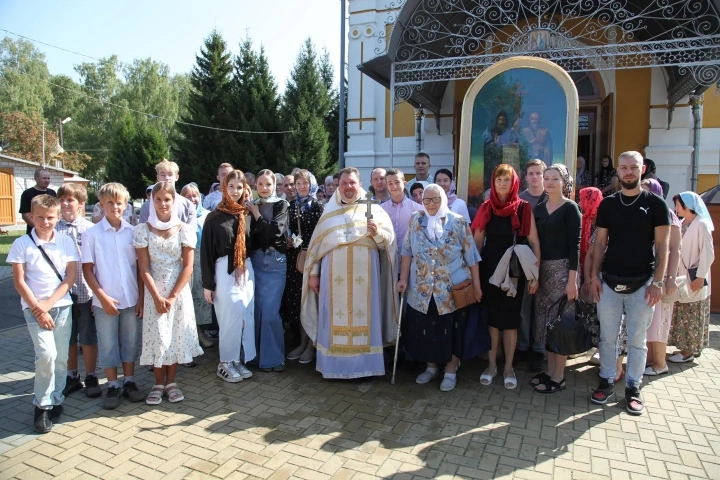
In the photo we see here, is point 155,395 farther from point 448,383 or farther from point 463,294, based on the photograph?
point 463,294

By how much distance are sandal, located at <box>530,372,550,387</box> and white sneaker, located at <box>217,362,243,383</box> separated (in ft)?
8.65

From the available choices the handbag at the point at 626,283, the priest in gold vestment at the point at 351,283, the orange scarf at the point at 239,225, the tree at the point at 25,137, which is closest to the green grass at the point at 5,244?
the orange scarf at the point at 239,225

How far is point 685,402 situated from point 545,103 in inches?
155

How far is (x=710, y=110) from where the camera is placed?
8.98 meters

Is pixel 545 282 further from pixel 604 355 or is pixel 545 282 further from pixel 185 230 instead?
pixel 185 230

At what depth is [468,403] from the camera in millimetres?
4133

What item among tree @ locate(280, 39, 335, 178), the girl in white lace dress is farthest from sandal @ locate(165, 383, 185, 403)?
tree @ locate(280, 39, 335, 178)

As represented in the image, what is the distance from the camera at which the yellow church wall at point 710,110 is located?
29.3ft

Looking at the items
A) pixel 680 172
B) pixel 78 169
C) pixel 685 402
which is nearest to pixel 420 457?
pixel 685 402

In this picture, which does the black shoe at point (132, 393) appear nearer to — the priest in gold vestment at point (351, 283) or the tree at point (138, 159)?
the priest in gold vestment at point (351, 283)

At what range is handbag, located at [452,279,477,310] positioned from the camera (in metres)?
4.28

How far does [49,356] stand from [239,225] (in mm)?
1788

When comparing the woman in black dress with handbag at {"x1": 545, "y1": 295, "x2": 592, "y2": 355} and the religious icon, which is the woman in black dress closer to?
handbag at {"x1": 545, "y1": 295, "x2": 592, "y2": 355}

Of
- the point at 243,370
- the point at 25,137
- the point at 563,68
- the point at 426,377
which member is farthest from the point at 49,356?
the point at 25,137
